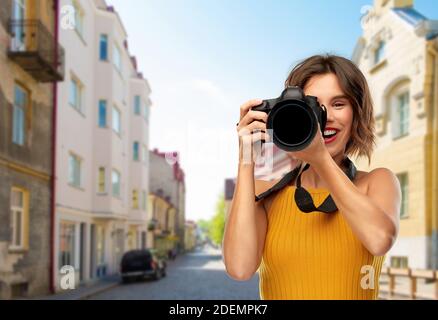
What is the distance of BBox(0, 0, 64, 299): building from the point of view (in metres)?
13.1

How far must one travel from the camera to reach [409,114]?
19703mm

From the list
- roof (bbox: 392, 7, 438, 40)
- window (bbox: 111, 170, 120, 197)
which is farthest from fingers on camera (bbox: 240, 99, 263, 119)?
window (bbox: 111, 170, 120, 197)

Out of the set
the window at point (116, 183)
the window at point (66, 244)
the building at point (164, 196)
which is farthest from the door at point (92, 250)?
the building at point (164, 196)

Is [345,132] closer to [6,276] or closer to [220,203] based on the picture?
[6,276]

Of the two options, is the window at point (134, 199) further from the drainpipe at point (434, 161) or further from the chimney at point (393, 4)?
the drainpipe at point (434, 161)

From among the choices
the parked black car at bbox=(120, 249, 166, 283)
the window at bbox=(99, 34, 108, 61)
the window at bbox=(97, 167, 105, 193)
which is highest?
the window at bbox=(99, 34, 108, 61)

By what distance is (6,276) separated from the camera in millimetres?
13023

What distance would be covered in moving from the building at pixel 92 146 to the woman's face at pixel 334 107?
15296 mm

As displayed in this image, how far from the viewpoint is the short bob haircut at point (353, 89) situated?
1.40 m

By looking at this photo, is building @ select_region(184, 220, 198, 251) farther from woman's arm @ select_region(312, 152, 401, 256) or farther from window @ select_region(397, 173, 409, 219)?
woman's arm @ select_region(312, 152, 401, 256)

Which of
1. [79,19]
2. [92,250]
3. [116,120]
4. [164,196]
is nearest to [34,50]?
[79,19]

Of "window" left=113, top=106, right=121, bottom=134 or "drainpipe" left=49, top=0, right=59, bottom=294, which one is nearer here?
"drainpipe" left=49, top=0, right=59, bottom=294

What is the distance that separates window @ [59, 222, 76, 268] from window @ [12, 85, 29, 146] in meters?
4.48
